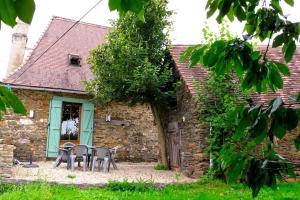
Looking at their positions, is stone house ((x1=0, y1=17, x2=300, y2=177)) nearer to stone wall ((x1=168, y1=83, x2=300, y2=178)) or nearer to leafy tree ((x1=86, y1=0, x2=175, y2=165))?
stone wall ((x1=168, y1=83, x2=300, y2=178))

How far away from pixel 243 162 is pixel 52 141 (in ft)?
43.6

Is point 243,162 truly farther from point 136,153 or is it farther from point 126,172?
point 136,153

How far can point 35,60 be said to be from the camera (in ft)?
47.8

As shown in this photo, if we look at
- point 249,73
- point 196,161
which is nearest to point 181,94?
point 196,161

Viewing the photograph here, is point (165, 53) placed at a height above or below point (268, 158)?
above

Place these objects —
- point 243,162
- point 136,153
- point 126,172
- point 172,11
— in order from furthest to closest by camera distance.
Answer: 1. point 136,153
2. point 172,11
3. point 126,172
4. point 243,162

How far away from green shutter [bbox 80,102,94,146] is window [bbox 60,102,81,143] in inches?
12.0

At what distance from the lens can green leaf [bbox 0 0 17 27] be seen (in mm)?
850

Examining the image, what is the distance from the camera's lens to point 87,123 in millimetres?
14539

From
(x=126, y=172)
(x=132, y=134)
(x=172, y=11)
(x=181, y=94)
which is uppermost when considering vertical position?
(x=172, y=11)

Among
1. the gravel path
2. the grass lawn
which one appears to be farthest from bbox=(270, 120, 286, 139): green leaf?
the gravel path

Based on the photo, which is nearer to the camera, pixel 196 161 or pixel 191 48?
Result: pixel 191 48

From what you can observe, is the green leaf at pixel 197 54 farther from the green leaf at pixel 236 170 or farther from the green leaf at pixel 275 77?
the green leaf at pixel 236 170

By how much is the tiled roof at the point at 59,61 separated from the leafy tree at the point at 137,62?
2.37m
